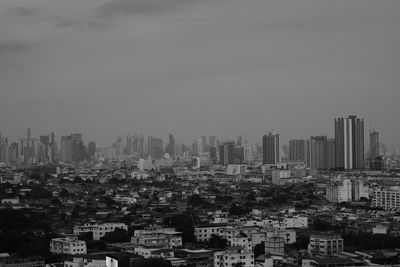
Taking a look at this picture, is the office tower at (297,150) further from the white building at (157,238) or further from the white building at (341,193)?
the white building at (157,238)

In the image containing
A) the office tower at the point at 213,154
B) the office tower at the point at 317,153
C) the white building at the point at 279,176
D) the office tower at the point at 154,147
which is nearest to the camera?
the white building at the point at 279,176

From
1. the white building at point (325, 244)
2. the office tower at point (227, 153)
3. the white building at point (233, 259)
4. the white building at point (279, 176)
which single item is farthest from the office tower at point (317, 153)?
the white building at point (233, 259)

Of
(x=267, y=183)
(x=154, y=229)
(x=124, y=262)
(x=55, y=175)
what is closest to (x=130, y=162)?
(x=55, y=175)

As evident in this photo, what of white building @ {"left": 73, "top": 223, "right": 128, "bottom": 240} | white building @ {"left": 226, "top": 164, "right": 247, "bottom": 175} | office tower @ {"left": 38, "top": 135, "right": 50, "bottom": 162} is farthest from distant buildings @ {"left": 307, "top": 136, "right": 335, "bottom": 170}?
white building @ {"left": 73, "top": 223, "right": 128, "bottom": 240}

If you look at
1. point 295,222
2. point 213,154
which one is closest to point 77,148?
point 213,154

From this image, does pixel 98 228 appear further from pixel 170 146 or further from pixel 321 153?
pixel 170 146

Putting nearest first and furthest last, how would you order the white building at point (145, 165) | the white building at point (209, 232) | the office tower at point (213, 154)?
the white building at point (209, 232) → the white building at point (145, 165) → the office tower at point (213, 154)

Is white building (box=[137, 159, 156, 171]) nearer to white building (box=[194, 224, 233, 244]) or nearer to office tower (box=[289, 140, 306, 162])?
office tower (box=[289, 140, 306, 162])
